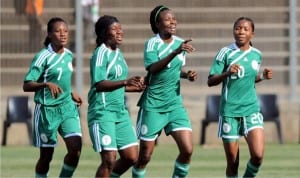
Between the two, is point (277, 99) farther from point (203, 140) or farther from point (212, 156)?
point (212, 156)

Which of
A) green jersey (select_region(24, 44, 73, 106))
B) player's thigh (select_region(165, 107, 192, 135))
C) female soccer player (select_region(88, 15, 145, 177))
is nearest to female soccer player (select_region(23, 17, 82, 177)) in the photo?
green jersey (select_region(24, 44, 73, 106))

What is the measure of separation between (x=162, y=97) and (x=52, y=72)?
139cm

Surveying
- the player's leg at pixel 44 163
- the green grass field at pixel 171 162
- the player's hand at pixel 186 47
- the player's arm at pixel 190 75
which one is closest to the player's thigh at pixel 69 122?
the player's leg at pixel 44 163

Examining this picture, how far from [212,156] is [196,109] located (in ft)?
15.2

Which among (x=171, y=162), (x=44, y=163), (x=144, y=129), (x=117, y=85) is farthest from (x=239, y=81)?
(x=171, y=162)

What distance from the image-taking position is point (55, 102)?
15.3 meters

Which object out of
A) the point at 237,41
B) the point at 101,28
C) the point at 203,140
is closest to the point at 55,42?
the point at 101,28

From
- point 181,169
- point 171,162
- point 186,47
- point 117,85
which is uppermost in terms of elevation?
point 186,47

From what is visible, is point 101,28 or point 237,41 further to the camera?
point 237,41

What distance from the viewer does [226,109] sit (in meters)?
15.5

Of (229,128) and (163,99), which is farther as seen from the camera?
(163,99)

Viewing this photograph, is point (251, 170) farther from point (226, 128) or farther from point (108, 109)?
point (108, 109)

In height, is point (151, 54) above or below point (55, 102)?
above

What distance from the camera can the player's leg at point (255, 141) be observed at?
49.9ft
